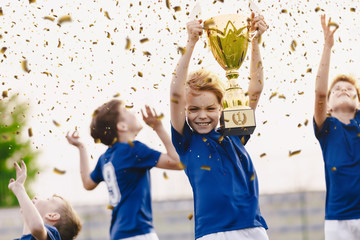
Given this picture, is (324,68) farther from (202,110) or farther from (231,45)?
(202,110)

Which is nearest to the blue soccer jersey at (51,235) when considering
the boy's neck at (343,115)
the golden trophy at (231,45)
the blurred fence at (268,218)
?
the golden trophy at (231,45)

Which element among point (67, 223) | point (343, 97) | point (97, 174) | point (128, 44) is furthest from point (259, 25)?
point (67, 223)

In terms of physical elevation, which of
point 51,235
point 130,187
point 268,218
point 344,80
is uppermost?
point 344,80

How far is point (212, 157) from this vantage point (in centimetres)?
414

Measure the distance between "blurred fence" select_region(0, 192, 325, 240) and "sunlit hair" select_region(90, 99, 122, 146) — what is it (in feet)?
25.0

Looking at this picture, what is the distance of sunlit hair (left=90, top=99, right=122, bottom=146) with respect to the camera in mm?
4895

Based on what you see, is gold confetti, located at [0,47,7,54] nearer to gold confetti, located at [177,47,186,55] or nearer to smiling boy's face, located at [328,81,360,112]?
gold confetti, located at [177,47,186,55]

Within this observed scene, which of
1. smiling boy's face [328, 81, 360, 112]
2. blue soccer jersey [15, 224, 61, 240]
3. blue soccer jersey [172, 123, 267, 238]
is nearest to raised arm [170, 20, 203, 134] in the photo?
blue soccer jersey [172, 123, 267, 238]

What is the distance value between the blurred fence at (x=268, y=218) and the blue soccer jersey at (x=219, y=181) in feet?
27.1

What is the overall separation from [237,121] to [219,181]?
1.35 ft

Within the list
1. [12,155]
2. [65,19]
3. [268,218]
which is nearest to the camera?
[65,19]

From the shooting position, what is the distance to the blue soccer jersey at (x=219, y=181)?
13.0 feet

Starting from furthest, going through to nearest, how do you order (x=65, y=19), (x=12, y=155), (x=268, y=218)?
(x=12, y=155) → (x=268, y=218) → (x=65, y=19)

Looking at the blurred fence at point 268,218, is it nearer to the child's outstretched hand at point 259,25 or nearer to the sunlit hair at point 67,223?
the sunlit hair at point 67,223
